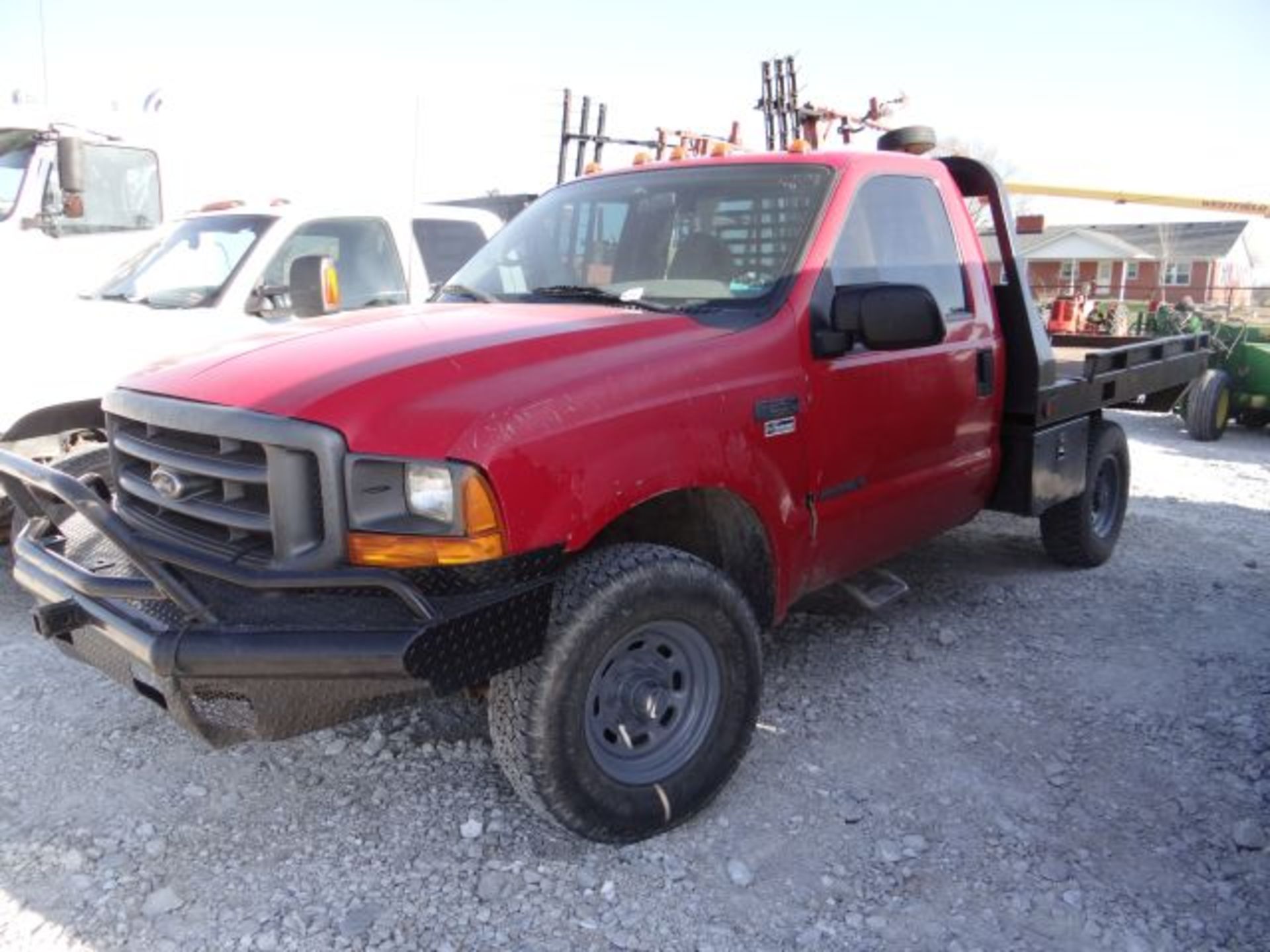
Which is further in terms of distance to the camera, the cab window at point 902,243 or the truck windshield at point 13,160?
the truck windshield at point 13,160

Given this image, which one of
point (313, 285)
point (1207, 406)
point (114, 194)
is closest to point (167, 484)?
point (313, 285)

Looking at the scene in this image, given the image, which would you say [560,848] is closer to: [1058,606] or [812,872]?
[812,872]

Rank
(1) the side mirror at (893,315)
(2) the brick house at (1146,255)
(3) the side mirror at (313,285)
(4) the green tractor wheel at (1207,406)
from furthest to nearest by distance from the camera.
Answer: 1. (2) the brick house at (1146,255)
2. (4) the green tractor wheel at (1207,406)
3. (3) the side mirror at (313,285)
4. (1) the side mirror at (893,315)

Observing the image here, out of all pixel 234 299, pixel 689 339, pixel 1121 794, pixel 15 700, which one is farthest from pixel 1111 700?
pixel 234 299

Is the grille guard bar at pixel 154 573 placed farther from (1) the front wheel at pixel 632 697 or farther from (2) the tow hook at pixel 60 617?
(1) the front wheel at pixel 632 697

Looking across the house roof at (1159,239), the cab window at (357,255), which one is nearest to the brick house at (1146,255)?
the house roof at (1159,239)

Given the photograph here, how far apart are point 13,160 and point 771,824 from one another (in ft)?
21.5

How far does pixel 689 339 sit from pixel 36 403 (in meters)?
3.19

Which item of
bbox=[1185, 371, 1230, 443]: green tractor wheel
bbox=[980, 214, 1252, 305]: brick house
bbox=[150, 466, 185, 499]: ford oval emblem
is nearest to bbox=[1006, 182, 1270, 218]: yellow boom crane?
bbox=[1185, 371, 1230, 443]: green tractor wheel

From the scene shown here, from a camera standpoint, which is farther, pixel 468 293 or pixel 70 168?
pixel 70 168

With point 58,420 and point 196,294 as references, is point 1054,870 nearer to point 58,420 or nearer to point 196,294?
point 58,420

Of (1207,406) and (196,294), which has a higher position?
(196,294)

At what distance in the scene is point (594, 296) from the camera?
11.5 ft

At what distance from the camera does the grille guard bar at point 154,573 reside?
7.63 ft
